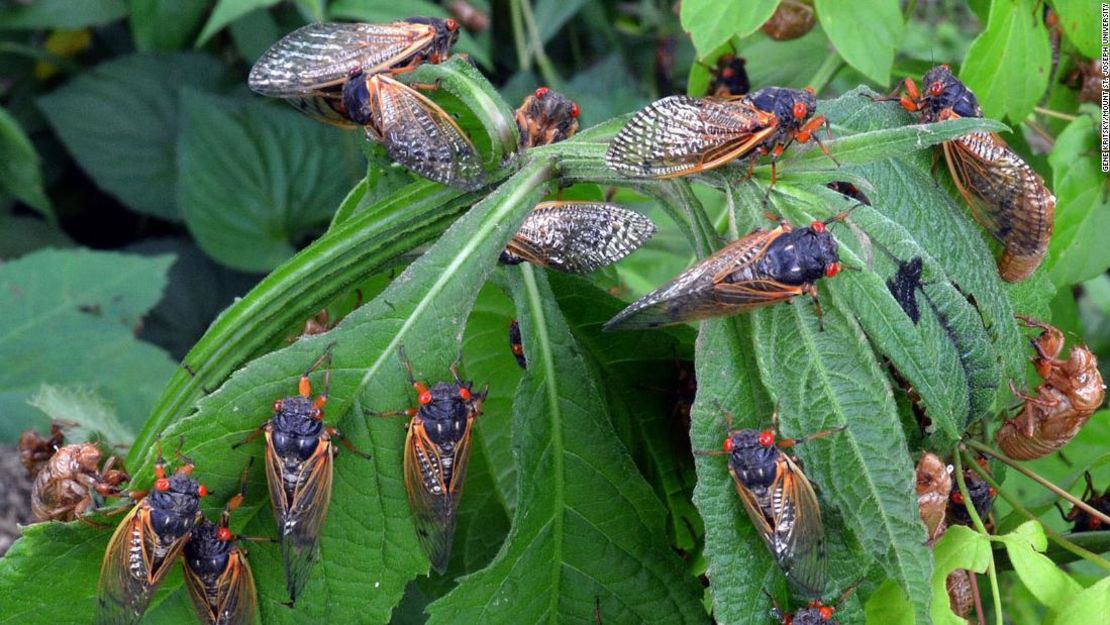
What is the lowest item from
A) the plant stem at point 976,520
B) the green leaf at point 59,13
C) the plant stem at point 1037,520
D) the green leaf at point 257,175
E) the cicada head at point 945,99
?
the green leaf at point 257,175

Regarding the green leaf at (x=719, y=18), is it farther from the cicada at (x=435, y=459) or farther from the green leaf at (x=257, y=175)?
the green leaf at (x=257, y=175)

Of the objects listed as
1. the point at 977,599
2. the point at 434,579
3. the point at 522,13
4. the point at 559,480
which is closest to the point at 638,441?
the point at 559,480

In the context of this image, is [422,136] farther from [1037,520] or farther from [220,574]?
[1037,520]

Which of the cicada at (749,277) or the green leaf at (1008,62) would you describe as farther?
the green leaf at (1008,62)

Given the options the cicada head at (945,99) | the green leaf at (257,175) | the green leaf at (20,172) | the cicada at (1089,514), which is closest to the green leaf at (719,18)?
the cicada head at (945,99)

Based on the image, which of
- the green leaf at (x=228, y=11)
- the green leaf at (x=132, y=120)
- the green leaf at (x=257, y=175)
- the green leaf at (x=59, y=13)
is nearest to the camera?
the green leaf at (x=228, y=11)

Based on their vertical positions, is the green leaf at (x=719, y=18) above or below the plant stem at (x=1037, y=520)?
above

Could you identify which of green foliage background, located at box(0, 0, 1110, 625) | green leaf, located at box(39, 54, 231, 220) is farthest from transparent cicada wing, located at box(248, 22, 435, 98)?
green leaf, located at box(39, 54, 231, 220)
